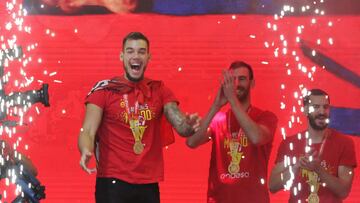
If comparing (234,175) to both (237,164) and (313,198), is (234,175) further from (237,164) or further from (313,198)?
(313,198)

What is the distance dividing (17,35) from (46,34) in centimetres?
17

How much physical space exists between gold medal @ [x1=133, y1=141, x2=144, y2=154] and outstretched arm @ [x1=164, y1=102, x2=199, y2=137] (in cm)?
17

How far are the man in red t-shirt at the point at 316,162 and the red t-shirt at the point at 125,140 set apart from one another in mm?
678

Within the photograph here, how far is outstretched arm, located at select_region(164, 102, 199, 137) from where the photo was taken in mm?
2907

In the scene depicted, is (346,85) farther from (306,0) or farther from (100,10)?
(100,10)

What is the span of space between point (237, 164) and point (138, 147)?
0.52 m

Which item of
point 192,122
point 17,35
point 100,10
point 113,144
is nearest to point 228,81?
point 192,122

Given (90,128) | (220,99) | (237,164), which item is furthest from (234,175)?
(90,128)

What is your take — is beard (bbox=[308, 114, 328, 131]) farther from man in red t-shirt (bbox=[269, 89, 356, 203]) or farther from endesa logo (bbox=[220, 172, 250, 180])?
endesa logo (bbox=[220, 172, 250, 180])

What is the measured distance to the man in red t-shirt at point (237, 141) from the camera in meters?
3.17

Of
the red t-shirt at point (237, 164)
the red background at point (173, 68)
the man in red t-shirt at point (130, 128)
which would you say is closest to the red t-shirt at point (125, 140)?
the man in red t-shirt at point (130, 128)

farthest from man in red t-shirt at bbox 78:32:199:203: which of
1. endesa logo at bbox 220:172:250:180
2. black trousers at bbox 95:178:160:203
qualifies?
endesa logo at bbox 220:172:250:180

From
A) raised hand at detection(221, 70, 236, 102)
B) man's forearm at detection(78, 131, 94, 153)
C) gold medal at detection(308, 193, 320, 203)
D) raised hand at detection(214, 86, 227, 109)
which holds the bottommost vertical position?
gold medal at detection(308, 193, 320, 203)

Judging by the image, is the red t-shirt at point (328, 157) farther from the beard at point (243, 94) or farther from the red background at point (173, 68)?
the red background at point (173, 68)
